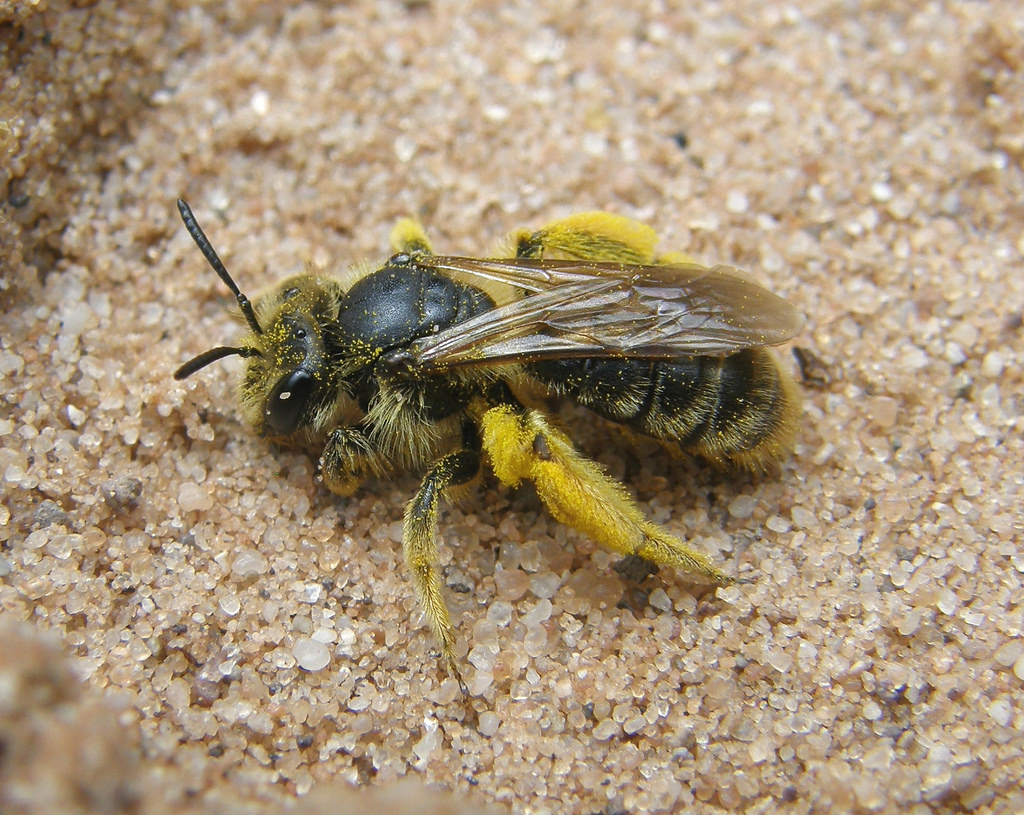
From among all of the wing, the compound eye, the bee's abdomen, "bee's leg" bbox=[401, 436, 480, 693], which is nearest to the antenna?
the compound eye

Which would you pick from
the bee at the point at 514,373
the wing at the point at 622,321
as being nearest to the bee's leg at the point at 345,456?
the bee at the point at 514,373

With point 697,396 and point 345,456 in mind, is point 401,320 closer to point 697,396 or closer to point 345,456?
point 345,456

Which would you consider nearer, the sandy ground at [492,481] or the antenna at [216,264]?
the sandy ground at [492,481]

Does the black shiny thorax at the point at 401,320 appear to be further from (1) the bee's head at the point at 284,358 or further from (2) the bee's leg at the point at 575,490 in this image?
(2) the bee's leg at the point at 575,490

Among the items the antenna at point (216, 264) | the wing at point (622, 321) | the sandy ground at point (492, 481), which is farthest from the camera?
the antenna at point (216, 264)

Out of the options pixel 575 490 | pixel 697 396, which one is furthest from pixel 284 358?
pixel 697 396

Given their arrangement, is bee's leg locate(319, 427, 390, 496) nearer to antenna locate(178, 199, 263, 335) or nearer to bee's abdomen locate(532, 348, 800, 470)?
antenna locate(178, 199, 263, 335)

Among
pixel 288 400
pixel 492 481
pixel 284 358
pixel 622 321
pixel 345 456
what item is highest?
pixel 284 358
